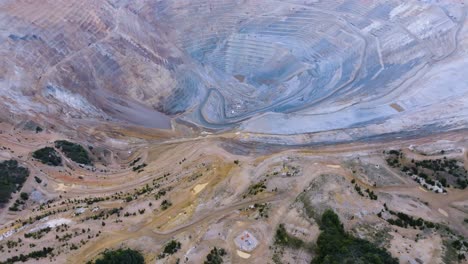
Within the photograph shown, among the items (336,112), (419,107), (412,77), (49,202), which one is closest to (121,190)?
(49,202)

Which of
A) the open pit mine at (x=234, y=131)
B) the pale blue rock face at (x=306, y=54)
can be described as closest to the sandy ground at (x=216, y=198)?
the open pit mine at (x=234, y=131)

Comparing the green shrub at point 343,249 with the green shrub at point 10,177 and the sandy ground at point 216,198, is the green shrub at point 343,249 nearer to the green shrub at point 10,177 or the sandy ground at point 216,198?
the sandy ground at point 216,198

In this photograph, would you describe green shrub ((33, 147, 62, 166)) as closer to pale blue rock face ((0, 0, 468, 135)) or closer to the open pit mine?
the open pit mine

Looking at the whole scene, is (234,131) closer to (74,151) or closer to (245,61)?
(74,151)

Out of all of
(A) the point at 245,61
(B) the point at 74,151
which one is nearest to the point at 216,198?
(B) the point at 74,151

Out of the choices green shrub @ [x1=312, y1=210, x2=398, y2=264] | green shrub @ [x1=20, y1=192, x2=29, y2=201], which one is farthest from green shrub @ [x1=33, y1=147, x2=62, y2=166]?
green shrub @ [x1=312, y1=210, x2=398, y2=264]

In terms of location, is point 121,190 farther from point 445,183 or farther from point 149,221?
point 445,183

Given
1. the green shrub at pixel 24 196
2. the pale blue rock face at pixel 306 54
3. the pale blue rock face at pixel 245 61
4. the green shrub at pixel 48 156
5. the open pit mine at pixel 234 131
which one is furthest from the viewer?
the pale blue rock face at pixel 306 54
